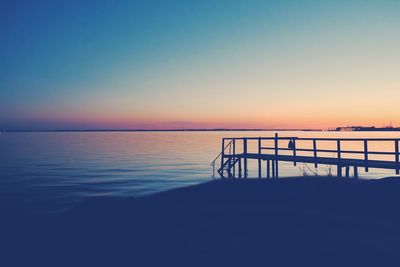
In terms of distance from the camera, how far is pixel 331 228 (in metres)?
10.1

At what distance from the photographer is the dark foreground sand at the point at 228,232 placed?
8.61 m

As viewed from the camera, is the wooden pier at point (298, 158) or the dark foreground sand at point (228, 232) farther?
the wooden pier at point (298, 158)

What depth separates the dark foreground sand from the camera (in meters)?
8.61

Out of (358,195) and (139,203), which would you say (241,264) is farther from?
(139,203)

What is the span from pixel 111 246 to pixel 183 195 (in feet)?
23.9

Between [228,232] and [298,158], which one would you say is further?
[298,158]

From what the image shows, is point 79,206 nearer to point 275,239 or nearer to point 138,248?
point 138,248

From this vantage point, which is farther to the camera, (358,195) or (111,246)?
(358,195)

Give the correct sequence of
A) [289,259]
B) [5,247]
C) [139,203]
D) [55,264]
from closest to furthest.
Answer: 1. [289,259]
2. [55,264]
3. [5,247]
4. [139,203]

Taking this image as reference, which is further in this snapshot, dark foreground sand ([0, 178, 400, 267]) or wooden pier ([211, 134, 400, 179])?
wooden pier ([211, 134, 400, 179])

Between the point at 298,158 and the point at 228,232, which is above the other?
the point at 298,158

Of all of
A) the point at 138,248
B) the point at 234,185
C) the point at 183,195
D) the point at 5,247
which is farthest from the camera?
the point at 234,185

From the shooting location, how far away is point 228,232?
34.4 feet

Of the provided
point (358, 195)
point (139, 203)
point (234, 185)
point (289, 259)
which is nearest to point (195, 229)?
point (289, 259)
